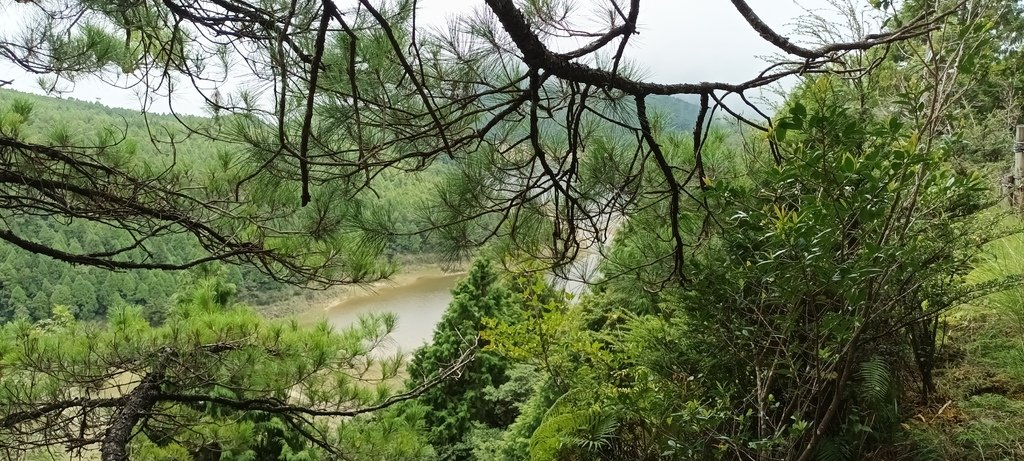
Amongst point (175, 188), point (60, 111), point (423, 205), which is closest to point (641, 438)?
point (423, 205)

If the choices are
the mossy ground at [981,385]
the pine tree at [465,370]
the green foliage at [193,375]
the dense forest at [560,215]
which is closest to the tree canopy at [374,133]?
the dense forest at [560,215]

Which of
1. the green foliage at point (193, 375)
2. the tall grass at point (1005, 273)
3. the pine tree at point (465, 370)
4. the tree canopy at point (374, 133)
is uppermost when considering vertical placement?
the tree canopy at point (374, 133)

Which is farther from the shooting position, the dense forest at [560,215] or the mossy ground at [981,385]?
the mossy ground at [981,385]

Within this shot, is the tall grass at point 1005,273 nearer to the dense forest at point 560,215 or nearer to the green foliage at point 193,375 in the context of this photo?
the dense forest at point 560,215

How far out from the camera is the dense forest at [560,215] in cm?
81

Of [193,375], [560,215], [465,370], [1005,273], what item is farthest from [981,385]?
[465,370]

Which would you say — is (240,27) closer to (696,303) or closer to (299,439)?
(696,303)

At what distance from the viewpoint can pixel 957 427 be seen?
1.37 meters

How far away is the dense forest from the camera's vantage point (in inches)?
31.9

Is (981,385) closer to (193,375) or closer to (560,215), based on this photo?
(560,215)

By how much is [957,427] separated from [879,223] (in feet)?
2.74

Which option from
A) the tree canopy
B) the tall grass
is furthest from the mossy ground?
the tree canopy

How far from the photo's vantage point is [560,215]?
1111mm

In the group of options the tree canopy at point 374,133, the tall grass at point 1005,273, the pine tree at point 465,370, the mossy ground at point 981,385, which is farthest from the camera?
the pine tree at point 465,370
